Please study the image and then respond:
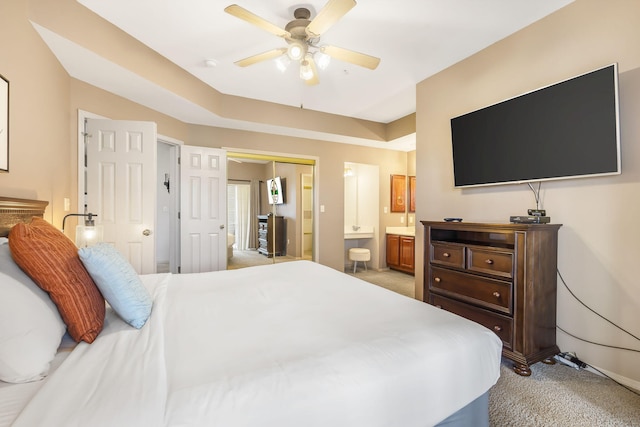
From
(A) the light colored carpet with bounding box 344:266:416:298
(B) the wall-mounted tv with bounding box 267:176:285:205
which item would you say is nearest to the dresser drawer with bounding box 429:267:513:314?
(A) the light colored carpet with bounding box 344:266:416:298

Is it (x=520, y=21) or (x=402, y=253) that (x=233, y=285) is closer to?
(x=520, y=21)

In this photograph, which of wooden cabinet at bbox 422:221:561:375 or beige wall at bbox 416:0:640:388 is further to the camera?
wooden cabinet at bbox 422:221:561:375

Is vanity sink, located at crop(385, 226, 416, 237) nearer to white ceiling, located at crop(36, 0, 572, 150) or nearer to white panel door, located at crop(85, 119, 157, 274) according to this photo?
white ceiling, located at crop(36, 0, 572, 150)

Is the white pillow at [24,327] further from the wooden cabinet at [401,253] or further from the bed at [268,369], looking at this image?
the wooden cabinet at [401,253]

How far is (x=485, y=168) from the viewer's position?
272 centimetres

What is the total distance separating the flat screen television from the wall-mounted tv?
3.28m

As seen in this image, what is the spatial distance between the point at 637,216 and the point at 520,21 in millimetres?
1758

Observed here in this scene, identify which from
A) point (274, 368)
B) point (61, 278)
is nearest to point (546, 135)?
point (274, 368)

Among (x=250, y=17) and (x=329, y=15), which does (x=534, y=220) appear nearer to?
(x=329, y=15)

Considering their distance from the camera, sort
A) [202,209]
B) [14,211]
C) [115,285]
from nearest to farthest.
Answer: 1. [115,285]
2. [14,211]
3. [202,209]

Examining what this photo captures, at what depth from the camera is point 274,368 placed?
3.04ft

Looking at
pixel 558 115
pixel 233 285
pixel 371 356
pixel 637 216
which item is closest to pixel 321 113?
pixel 558 115

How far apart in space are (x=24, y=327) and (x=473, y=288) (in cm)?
269

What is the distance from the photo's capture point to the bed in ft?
2.49
